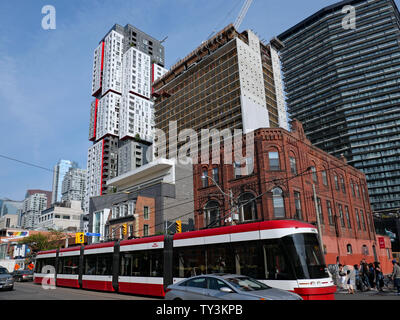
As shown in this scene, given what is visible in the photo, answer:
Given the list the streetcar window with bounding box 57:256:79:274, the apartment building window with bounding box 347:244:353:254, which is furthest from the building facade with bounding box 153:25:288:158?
the streetcar window with bounding box 57:256:79:274

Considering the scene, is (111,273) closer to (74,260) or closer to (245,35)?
(74,260)

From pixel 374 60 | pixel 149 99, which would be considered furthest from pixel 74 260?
pixel 374 60

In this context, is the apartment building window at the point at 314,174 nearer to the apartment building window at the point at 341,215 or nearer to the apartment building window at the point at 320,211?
the apartment building window at the point at 320,211

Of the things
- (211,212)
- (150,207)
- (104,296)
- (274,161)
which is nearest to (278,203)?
(274,161)

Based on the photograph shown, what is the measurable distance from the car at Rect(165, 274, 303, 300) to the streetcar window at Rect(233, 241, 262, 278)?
358cm

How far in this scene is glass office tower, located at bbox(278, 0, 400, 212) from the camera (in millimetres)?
117312

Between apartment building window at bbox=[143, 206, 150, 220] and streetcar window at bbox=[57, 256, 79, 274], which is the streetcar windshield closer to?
streetcar window at bbox=[57, 256, 79, 274]

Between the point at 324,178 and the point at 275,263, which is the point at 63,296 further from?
the point at 324,178

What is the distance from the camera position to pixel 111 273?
64.5 ft

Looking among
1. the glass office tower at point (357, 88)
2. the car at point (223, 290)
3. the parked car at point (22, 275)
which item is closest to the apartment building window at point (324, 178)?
the car at point (223, 290)

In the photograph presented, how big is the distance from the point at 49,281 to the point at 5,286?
311 inches

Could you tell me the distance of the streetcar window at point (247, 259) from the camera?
506 inches

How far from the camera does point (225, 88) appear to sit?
281ft

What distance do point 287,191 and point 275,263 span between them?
19.4 metres
